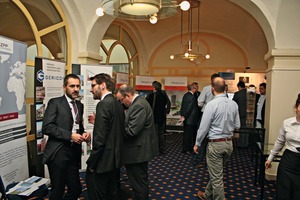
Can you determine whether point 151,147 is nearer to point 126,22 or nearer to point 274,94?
point 274,94

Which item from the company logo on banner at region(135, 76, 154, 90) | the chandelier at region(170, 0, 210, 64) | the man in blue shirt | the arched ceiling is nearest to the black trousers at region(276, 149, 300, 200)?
the man in blue shirt

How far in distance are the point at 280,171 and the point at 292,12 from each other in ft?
8.73

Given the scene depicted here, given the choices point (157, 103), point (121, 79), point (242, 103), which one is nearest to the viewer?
point (157, 103)

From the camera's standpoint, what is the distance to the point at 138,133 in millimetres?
2703

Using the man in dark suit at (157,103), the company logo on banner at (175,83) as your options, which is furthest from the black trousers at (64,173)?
the company logo on banner at (175,83)

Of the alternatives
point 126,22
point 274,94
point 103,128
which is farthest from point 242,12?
Answer: point 103,128

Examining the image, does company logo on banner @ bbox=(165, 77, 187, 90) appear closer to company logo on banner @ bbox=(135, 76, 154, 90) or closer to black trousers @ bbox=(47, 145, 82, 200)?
company logo on banner @ bbox=(135, 76, 154, 90)

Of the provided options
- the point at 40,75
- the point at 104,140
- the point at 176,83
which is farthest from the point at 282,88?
the point at 176,83

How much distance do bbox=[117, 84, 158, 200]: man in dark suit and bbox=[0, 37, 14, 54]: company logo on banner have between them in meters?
1.40

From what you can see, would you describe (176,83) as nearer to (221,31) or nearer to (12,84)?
(221,31)

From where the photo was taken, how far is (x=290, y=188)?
246 cm

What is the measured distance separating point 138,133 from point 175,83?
261 inches

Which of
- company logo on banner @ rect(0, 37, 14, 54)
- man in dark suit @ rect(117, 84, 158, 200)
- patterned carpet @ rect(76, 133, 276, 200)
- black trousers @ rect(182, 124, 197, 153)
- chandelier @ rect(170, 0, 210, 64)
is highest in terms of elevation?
chandelier @ rect(170, 0, 210, 64)

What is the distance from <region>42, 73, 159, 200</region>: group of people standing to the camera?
238cm
